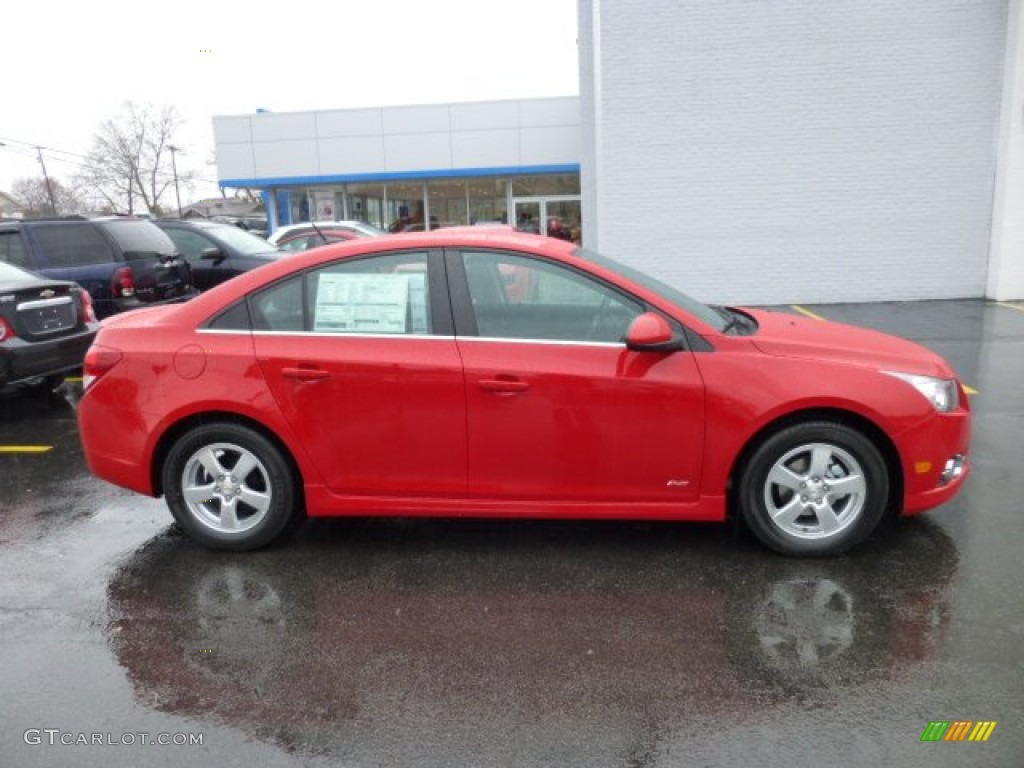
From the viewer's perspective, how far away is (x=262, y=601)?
12.7 ft

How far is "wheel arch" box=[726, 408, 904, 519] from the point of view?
3965 mm

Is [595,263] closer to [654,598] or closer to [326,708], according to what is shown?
[654,598]

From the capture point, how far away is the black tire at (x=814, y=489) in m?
3.95

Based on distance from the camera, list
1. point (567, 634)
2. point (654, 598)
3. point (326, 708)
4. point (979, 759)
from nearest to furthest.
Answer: point (979, 759), point (326, 708), point (567, 634), point (654, 598)

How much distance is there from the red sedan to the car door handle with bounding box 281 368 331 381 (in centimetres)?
1

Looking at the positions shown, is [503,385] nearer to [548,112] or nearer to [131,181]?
[548,112]

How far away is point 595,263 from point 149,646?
2.73 m

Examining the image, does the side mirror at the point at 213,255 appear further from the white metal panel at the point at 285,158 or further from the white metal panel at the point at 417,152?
the white metal panel at the point at 285,158

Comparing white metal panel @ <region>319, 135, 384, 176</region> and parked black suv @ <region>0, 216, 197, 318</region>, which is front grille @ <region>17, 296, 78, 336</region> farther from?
white metal panel @ <region>319, 135, 384, 176</region>

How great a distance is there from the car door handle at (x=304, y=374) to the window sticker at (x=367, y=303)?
0.23 metres

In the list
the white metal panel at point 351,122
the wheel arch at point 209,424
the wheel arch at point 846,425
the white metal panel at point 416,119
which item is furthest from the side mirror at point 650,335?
the white metal panel at point 351,122

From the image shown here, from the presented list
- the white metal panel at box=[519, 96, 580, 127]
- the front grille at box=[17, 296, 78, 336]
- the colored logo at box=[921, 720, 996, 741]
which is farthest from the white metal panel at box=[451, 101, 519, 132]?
the colored logo at box=[921, 720, 996, 741]

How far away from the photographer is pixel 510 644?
3430mm

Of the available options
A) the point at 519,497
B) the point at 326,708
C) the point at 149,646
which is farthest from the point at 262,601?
the point at 519,497
